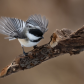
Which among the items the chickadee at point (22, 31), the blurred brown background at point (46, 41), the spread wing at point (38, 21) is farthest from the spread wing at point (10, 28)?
the blurred brown background at point (46, 41)

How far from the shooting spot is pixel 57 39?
29.4 inches

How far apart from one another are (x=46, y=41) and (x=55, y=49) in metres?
0.77

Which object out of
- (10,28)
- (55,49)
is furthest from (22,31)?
(55,49)

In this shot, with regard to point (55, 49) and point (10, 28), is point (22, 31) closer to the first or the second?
point (10, 28)

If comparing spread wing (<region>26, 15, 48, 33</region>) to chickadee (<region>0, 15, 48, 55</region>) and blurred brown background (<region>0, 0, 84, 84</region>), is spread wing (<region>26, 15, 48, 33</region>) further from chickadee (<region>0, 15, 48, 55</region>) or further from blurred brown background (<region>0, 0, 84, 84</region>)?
blurred brown background (<region>0, 0, 84, 84</region>)

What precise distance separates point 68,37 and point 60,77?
2.65ft

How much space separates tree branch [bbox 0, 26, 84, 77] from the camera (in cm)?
73

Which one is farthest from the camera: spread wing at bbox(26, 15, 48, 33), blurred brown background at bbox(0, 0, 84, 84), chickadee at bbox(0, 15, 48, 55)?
blurred brown background at bbox(0, 0, 84, 84)

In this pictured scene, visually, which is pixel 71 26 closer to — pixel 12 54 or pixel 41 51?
pixel 12 54

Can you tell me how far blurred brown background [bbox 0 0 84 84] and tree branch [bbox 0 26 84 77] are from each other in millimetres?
702

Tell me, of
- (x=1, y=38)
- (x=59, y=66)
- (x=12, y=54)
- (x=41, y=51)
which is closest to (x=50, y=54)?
(x=41, y=51)

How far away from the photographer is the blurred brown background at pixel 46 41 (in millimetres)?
1421

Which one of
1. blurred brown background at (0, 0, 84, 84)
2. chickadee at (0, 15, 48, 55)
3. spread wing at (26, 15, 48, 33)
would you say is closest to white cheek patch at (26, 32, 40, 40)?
chickadee at (0, 15, 48, 55)

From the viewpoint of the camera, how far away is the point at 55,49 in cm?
77
